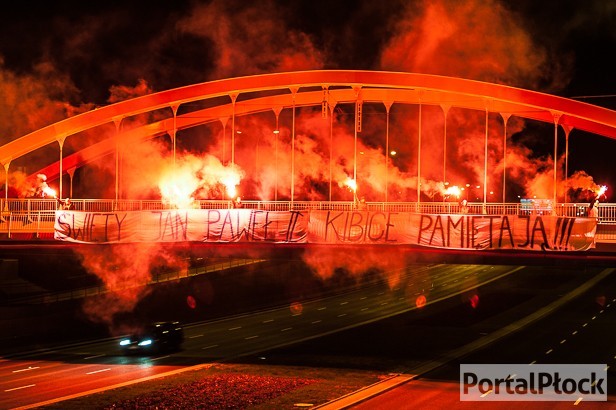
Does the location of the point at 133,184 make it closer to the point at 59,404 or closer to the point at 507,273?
the point at 59,404

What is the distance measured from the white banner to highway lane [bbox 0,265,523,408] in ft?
15.1

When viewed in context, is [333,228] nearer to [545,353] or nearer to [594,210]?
[594,210]

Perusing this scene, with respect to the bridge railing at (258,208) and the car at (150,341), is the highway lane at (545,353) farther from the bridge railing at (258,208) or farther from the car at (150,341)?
the car at (150,341)

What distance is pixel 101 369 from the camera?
2359cm

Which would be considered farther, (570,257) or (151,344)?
(151,344)

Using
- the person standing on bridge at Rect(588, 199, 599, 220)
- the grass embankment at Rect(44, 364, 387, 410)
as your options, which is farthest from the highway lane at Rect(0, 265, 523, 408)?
the person standing on bridge at Rect(588, 199, 599, 220)

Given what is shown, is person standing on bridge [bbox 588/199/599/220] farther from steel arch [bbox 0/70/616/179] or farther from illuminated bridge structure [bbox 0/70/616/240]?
steel arch [bbox 0/70/616/179]

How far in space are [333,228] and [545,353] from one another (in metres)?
9.81

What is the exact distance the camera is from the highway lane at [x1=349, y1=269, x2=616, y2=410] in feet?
57.9

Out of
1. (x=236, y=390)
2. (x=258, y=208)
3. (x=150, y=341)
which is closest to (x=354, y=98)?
(x=258, y=208)

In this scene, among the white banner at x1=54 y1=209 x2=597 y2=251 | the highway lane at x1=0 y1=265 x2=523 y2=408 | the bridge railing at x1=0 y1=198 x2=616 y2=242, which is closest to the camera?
the highway lane at x1=0 y1=265 x2=523 y2=408

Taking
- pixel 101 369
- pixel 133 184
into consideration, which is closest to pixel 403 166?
pixel 133 184

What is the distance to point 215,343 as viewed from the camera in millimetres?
29422

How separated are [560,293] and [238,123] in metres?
25.5
